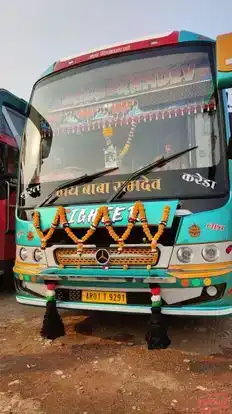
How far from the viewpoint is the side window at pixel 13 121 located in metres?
6.53

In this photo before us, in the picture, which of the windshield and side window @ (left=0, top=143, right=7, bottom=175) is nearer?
the windshield

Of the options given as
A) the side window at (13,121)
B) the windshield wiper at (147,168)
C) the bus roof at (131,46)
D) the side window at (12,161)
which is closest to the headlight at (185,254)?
the windshield wiper at (147,168)

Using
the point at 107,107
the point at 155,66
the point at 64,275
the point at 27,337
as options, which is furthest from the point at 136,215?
the point at 27,337

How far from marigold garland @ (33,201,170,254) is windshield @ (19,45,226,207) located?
0.18m

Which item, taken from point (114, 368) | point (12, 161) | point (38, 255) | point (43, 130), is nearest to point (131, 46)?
point (43, 130)

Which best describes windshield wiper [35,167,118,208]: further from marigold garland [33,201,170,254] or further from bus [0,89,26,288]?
bus [0,89,26,288]

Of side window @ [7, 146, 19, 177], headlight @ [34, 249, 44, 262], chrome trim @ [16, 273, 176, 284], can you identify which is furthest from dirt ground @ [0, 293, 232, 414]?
side window @ [7, 146, 19, 177]

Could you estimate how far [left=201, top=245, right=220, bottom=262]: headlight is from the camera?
3768 mm

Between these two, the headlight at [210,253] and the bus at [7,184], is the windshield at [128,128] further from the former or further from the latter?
the bus at [7,184]

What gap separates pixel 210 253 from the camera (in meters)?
3.77

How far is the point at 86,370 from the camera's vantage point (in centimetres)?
371

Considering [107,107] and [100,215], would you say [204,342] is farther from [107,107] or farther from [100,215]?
[107,107]

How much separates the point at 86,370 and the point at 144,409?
2.64ft

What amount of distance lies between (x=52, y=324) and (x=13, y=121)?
3.73 metres
